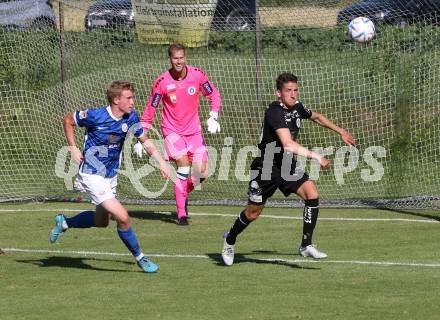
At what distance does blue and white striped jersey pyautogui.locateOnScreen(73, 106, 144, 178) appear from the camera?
398 inches

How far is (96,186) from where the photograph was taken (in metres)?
9.97

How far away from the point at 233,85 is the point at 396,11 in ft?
10.1

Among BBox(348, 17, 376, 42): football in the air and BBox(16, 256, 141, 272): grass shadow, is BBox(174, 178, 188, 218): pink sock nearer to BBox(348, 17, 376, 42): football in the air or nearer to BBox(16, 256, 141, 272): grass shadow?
BBox(16, 256, 141, 272): grass shadow

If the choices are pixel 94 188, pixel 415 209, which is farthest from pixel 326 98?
pixel 94 188

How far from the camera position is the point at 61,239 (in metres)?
12.3

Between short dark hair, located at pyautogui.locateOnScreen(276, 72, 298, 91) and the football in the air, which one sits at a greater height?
the football in the air

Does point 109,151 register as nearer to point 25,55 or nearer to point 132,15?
point 25,55

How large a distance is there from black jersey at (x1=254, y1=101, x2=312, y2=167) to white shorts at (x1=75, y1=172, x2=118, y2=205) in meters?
1.49

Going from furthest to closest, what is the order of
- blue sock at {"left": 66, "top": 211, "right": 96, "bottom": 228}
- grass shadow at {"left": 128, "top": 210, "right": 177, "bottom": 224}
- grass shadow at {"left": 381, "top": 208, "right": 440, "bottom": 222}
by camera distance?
grass shadow at {"left": 128, "top": 210, "right": 177, "bottom": 224}, grass shadow at {"left": 381, "top": 208, "right": 440, "bottom": 222}, blue sock at {"left": 66, "top": 211, "right": 96, "bottom": 228}

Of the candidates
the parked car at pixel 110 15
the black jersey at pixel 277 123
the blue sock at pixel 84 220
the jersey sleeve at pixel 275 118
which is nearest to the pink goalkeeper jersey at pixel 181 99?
the blue sock at pixel 84 220

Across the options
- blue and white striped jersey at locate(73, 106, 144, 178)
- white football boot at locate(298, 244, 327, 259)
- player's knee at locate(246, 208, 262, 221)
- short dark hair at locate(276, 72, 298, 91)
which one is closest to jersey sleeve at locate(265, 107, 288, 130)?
short dark hair at locate(276, 72, 298, 91)

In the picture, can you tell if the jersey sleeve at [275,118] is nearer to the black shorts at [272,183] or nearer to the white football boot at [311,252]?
the black shorts at [272,183]

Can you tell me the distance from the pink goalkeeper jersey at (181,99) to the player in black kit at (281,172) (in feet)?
10.7

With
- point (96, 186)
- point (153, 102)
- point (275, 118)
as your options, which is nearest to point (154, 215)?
point (153, 102)
